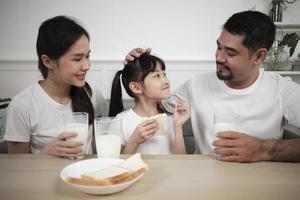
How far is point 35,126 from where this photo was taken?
146 centimetres

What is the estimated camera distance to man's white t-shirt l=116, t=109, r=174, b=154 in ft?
4.94

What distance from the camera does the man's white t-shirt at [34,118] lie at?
1.41 metres

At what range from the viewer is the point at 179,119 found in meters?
1.44

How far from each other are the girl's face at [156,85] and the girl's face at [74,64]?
1.13ft

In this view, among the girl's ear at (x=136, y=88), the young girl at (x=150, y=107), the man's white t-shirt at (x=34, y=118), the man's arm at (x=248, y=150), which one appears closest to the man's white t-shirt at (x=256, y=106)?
the young girl at (x=150, y=107)

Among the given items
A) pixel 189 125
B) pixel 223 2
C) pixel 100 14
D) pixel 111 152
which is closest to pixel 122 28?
pixel 100 14

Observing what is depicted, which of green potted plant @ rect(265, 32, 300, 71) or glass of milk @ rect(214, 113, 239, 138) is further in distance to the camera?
green potted plant @ rect(265, 32, 300, 71)

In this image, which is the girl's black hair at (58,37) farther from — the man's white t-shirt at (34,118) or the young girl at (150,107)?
the young girl at (150,107)

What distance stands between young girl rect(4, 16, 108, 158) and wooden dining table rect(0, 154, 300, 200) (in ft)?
1.03

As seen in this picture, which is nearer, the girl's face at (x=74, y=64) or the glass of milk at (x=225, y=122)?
the glass of milk at (x=225, y=122)

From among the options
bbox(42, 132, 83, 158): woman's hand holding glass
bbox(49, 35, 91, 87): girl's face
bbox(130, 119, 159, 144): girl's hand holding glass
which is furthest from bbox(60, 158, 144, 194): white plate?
bbox(49, 35, 91, 87): girl's face

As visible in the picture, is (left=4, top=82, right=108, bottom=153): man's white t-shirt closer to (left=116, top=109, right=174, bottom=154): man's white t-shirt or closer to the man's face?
(left=116, top=109, right=174, bottom=154): man's white t-shirt

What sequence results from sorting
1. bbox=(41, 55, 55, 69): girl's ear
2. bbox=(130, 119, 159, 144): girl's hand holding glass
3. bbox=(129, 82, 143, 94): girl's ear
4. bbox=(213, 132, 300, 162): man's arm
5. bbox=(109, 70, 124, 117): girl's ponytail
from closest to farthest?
1. bbox=(213, 132, 300, 162): man's arm
2. bbox=(130, 119, 159, 144): girl's hand holding glass
3. bbox=(41, 55, 55, 69): girl's ear
4. bbox=(129, 82, 143, 94): girl's ear
5. bbox=(109, 70, 124, 117): girl's ponytail

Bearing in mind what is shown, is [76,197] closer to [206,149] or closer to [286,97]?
[206,149]
